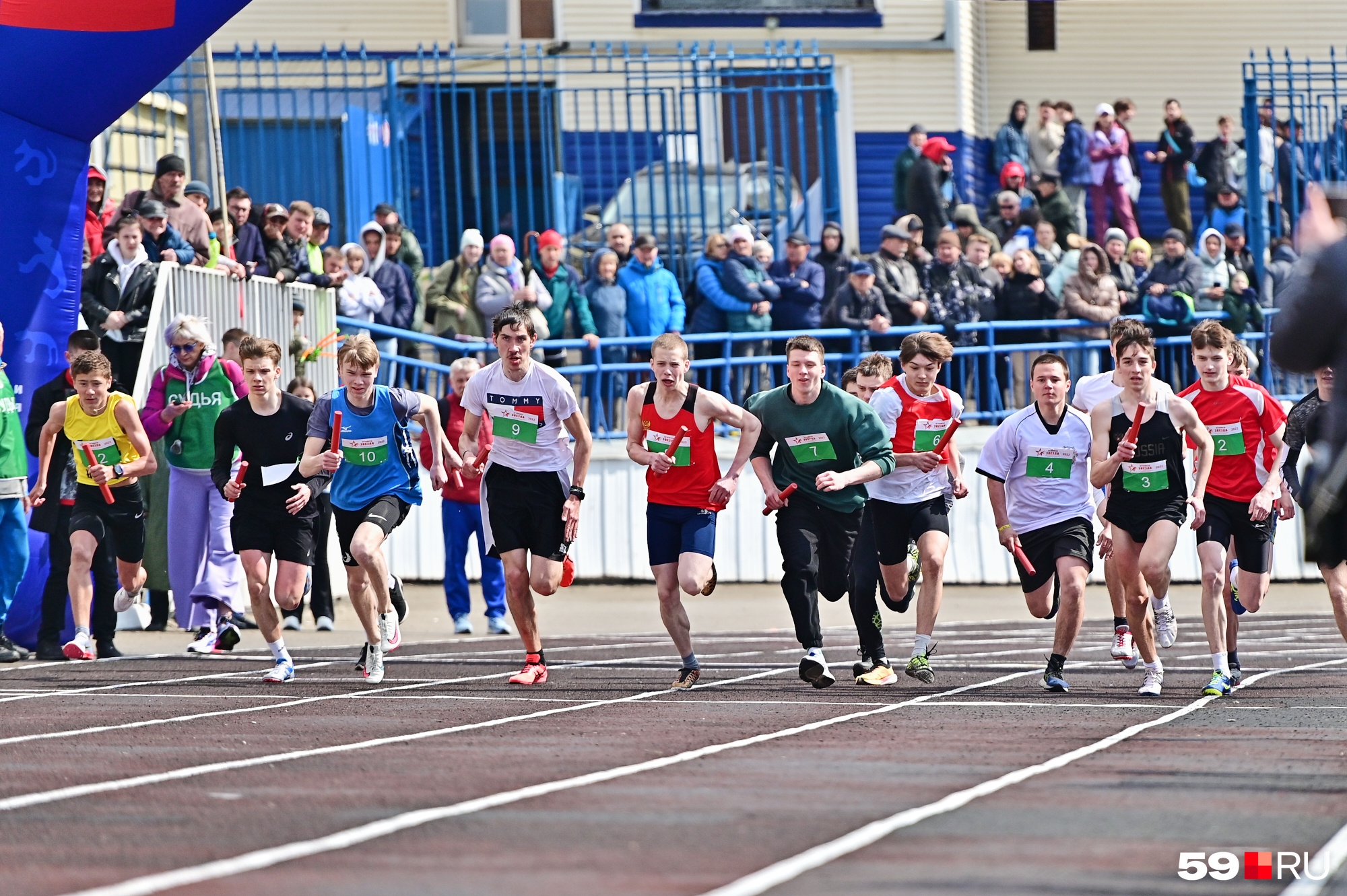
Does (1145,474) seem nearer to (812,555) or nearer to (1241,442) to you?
(1241,442)

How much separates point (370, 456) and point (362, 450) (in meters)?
0.06

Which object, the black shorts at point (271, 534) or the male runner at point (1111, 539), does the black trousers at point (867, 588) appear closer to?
the male runner at point (1111, 539)

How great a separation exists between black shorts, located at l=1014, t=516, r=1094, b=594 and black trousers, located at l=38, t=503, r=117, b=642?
19.2 feet

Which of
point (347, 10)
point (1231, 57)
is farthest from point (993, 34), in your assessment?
point (347, 10)

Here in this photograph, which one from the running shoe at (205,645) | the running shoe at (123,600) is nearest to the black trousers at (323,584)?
the running shoe at (205,645)

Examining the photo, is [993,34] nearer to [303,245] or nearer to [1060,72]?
[1060,72]

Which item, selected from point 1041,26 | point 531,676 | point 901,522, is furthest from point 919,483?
point 1041,26

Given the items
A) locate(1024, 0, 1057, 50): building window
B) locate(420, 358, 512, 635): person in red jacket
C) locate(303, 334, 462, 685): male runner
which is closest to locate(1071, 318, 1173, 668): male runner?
locate(303, 334, 462, 685): male runner

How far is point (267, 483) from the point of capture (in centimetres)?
1171

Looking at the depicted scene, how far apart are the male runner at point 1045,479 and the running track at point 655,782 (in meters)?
0.76

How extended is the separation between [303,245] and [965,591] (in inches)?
266

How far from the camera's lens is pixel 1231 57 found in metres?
29.4

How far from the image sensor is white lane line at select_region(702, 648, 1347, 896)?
5.33 metres

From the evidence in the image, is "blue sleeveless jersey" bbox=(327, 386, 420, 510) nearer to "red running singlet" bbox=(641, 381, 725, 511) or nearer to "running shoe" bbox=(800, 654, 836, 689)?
"red running singlet" bbox=(641, 381, 725, 511)
